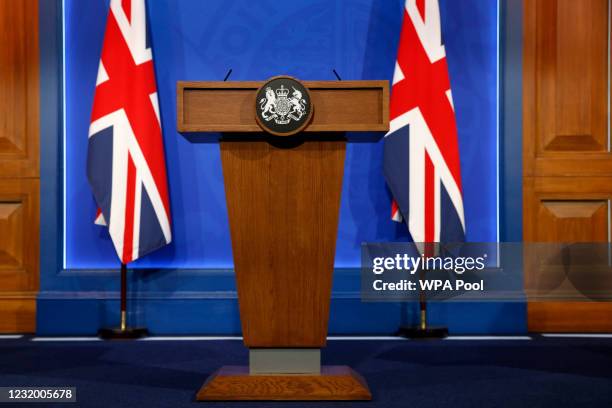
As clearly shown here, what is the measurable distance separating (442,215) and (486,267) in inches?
22.5

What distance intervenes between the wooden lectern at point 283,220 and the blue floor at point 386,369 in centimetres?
11

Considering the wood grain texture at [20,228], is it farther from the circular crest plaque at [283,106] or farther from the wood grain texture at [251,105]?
the circular crest plaque at [283,106]

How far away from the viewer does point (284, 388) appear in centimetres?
212

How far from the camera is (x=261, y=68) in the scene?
3777mm

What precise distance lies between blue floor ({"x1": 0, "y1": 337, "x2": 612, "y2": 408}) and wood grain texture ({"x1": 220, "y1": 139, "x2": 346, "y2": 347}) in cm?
28

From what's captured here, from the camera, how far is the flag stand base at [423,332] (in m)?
3.47

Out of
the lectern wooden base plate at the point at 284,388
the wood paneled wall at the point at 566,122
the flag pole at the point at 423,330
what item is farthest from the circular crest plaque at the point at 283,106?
the wood paneled wall at the point at 566,122

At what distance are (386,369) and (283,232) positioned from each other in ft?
3.09

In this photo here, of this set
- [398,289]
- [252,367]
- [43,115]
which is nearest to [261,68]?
[43,115]

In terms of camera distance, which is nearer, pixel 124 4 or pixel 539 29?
pixel 124 4

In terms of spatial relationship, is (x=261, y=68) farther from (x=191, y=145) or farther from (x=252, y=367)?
(x=252, y=367)

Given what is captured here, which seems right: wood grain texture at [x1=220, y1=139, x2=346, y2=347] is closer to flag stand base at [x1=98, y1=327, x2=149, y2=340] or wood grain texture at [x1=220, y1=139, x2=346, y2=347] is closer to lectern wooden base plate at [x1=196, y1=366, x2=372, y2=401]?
lectern wooden base plate at [x1=196, y1=366, x2=372, y2=401]

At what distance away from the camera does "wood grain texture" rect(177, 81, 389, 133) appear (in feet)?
6.73

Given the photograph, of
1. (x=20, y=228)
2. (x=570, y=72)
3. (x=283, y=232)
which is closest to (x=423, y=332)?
(x=283, y=232)
